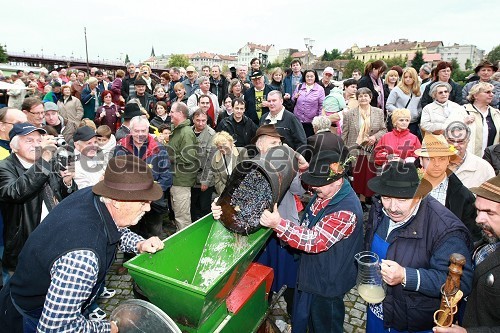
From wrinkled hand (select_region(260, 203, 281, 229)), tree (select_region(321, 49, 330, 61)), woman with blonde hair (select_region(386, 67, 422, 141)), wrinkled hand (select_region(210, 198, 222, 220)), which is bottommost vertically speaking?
wrinkled hand (select_region(210, 198, 222, 220))

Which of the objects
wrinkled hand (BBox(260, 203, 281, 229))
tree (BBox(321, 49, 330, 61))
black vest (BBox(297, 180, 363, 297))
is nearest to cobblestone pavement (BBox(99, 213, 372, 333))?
black vest (BBox(297, 180, 363, 297))

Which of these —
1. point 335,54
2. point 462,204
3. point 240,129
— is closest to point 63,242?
point 462,204

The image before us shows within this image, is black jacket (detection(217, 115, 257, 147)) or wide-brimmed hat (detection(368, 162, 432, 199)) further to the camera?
black jacket (detection(217, 115, 257, 147))

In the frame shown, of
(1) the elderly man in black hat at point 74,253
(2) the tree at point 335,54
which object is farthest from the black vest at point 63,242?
(2) the tree at point 335,54

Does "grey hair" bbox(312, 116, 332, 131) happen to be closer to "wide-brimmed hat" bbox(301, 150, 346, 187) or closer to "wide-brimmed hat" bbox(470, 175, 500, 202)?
"wide-brimmed hat" bbox(301, 150, 346, 187)

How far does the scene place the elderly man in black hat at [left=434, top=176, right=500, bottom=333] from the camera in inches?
79.6

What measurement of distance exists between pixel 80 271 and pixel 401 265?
2222mm

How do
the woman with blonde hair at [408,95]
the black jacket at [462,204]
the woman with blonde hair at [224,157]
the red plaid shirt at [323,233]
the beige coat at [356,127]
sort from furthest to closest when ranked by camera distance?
the woman with blonde hair at [408,95]
the beige coat at [356,127]
the woman with blonde hair at [224,157]
the black jacket at [462,204]
the red plaid shirt at [323,233]

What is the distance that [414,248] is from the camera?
2.54m

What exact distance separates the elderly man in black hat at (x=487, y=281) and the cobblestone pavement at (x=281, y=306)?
2016 millimetres

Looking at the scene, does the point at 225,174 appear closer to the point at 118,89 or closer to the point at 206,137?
the point at 206,137

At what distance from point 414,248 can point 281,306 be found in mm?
2462

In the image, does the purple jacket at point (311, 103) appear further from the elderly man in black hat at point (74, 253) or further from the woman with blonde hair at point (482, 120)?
the elderly man in black hat at point (74, 253)

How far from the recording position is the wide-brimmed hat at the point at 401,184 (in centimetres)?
251
